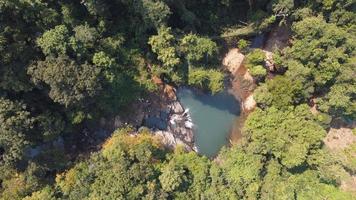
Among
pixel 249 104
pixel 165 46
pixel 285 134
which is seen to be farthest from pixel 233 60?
pixel 285 134

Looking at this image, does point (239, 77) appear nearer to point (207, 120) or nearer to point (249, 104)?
point (249, 104)

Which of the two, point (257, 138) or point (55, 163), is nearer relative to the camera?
point (55, 163)

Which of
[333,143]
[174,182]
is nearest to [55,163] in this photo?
[174,182]

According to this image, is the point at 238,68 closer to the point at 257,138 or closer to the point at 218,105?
the point at 218,105

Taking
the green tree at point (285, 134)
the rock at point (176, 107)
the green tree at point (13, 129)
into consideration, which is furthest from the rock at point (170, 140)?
the green tree at point (13, 129)

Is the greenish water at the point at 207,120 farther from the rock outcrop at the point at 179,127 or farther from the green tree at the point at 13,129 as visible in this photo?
the green tree at the point at 13,129

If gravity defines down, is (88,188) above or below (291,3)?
below
